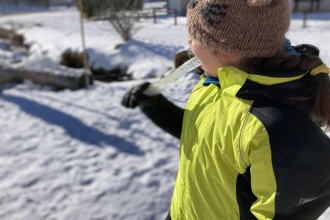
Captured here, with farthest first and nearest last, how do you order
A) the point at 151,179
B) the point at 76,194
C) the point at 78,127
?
the point at 78,127 → the point at 151,179 → the point at 76,194

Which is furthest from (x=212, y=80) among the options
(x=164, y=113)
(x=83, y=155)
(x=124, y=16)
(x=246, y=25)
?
(x=124, y=16)

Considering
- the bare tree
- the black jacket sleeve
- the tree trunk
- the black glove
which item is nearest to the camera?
the black glove

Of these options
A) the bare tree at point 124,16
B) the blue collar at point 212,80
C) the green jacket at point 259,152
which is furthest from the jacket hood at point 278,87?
the bare tree at point 124,16

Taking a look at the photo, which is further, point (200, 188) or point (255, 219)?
point (200, 188)

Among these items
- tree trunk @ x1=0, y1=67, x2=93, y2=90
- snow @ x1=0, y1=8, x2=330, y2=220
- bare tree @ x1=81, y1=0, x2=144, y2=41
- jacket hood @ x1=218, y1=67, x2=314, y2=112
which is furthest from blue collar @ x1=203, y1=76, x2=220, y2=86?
A: bare tree @ x1=81, y1=0, x2=144, y2=41

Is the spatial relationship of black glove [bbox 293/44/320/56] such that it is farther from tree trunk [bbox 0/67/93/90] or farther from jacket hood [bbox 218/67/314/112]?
tree trunk [bbox 0/67/93/90]

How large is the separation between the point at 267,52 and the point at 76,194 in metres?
2.04

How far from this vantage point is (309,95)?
87cm

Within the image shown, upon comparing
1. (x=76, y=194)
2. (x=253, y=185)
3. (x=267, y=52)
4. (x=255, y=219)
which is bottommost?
(x=76, y=194)

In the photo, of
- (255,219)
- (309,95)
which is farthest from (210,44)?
(255,219)

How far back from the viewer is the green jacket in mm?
785

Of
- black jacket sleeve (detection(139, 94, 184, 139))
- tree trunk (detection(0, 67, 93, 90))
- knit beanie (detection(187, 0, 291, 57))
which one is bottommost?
tree trunk (detection(0, 67, 93, 90))

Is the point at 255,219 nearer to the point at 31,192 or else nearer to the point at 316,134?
the point at 316,134

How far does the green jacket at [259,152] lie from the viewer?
0.79 meters
